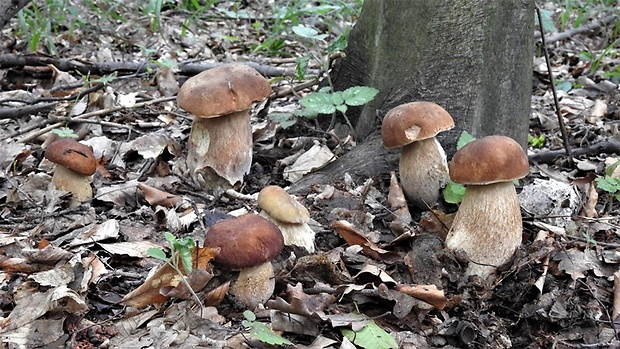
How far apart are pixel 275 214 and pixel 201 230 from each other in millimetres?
636

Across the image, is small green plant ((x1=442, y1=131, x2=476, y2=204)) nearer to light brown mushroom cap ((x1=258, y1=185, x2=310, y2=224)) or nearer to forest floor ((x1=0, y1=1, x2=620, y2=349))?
forest floor ((x1=0, y1=1, x2=620, y2=349))

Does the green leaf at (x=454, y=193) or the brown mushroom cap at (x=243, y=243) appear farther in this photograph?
the green leaf at (x=454, y=193)

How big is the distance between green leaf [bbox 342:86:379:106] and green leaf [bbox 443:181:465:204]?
800mm

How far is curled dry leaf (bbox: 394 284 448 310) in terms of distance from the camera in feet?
8.95

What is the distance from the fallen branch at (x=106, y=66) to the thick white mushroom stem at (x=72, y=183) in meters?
2.48

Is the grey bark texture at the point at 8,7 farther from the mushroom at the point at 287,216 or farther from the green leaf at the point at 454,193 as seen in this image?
the green leaf at the point at 454,193

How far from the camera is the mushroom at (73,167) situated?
3695 millimetres

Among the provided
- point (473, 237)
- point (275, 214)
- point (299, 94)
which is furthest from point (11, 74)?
point (473, 237)

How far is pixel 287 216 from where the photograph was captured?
2.95 m

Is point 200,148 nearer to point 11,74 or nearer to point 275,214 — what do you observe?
point 275,214

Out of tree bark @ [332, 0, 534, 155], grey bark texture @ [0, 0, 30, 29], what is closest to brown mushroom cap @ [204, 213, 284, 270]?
tree bark @ [332, 0, 534, 155]

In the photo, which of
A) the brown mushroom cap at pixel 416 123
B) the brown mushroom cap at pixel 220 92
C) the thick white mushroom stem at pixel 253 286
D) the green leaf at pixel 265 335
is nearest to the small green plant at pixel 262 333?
the green leaf at pixel 265 335

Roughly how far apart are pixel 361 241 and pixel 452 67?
1334 millimetres

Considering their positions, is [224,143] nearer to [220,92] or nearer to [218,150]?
[218,150]
